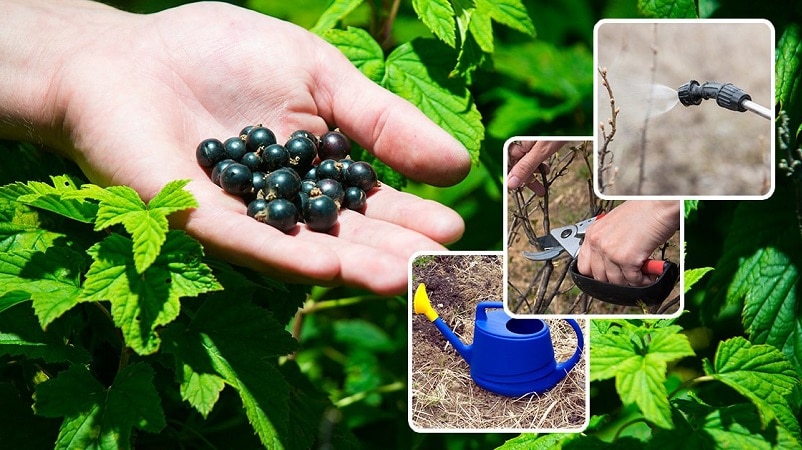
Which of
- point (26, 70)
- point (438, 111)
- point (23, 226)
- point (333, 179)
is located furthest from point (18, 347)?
point (438, 111)

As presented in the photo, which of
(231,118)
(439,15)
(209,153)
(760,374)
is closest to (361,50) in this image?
(439,15)

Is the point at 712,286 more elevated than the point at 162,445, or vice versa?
the point at 712,286

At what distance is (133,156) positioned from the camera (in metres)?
2.36

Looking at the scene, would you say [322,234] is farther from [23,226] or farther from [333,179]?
[23,226]

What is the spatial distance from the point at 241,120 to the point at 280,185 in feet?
1.82

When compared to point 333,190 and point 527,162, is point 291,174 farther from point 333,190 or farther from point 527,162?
point 527,162

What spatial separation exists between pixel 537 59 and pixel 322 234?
1864 mm

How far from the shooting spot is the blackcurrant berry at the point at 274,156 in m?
2.56

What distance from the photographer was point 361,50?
294cm

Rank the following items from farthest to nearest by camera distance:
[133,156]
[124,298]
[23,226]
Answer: [133,156] < [23,226] < [124,298]

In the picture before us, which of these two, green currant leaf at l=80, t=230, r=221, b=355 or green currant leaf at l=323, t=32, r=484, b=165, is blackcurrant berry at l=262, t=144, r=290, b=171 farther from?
green currant leaf at l=80, t=230, r=221, b=355

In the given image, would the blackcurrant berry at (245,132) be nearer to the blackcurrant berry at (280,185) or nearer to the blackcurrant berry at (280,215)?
the blackcurrant berry at (280,185)

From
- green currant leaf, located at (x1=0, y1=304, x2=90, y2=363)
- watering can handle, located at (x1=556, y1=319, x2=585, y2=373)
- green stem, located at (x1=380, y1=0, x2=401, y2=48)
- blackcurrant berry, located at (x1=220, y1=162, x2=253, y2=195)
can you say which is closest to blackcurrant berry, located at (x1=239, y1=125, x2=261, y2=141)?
blackcurrant berry, located at (x1=220, y1=162, x2=253, y2=195)

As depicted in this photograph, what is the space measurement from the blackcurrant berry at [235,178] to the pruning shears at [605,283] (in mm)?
912
